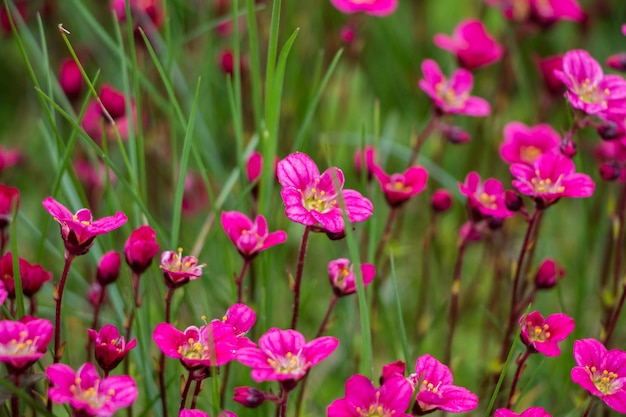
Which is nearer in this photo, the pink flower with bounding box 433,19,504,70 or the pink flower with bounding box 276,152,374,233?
the pink flower with bounding box 276,152,374,233

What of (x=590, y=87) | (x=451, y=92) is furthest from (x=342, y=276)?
(x=451, y=92)

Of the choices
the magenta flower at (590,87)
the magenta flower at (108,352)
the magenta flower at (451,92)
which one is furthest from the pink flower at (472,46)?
the magenta flower at (108,352)

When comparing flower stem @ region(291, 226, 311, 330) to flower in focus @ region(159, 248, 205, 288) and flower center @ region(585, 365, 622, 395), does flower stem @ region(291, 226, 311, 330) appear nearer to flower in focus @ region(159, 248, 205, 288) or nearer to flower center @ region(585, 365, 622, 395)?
flower in focus @ region(159, 248, 205, 288)

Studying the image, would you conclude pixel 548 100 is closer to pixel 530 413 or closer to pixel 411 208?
pixel 411 208

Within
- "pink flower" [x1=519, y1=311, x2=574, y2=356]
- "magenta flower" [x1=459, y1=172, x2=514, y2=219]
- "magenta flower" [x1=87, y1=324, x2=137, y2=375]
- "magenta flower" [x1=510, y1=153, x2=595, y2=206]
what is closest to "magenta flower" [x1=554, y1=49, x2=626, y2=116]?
"magenta flower" [x1=510, y1=153, x2=595, y2=206]

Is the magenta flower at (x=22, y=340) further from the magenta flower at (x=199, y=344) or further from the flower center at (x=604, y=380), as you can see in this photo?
→ the flower center at (x=604, y=380)

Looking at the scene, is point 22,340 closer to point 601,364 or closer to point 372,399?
point 372,399
